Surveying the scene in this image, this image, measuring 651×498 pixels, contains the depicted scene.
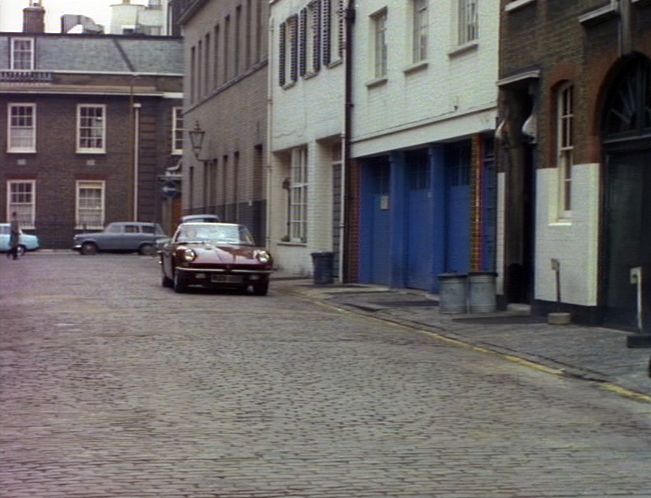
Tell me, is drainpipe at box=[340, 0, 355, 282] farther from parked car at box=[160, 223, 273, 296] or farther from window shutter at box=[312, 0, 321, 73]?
parked car at box=[160, 223, 273, 296]

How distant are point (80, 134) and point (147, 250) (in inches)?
382

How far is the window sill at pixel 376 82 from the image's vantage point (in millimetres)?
27266

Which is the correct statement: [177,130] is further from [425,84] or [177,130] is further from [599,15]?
[599,15]

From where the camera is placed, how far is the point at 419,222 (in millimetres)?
26141

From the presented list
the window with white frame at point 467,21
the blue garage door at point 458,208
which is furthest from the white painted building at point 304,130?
the window with white frame at point 467,21

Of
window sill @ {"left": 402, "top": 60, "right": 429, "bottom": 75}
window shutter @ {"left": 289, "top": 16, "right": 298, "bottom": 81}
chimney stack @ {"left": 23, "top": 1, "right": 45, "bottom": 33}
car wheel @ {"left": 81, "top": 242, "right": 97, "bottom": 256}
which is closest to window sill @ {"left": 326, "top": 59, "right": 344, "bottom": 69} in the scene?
window shutter @ {"left": 289, "top": 16, "right": 298, "bottom": 81}

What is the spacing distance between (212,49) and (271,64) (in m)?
10.0

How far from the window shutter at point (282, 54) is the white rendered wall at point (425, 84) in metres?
7.20

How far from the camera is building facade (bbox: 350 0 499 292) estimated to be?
22.4 metres

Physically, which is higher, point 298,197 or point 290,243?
point 298,197

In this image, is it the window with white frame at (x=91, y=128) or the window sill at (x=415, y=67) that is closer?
the window sill at (x=415, y=67)

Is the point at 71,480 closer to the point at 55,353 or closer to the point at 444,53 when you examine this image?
the point at 55,353

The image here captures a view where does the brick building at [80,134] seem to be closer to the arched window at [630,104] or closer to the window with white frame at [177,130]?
the window with white frame at [177,130]

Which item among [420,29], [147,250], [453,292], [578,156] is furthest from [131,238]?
[578,156]
